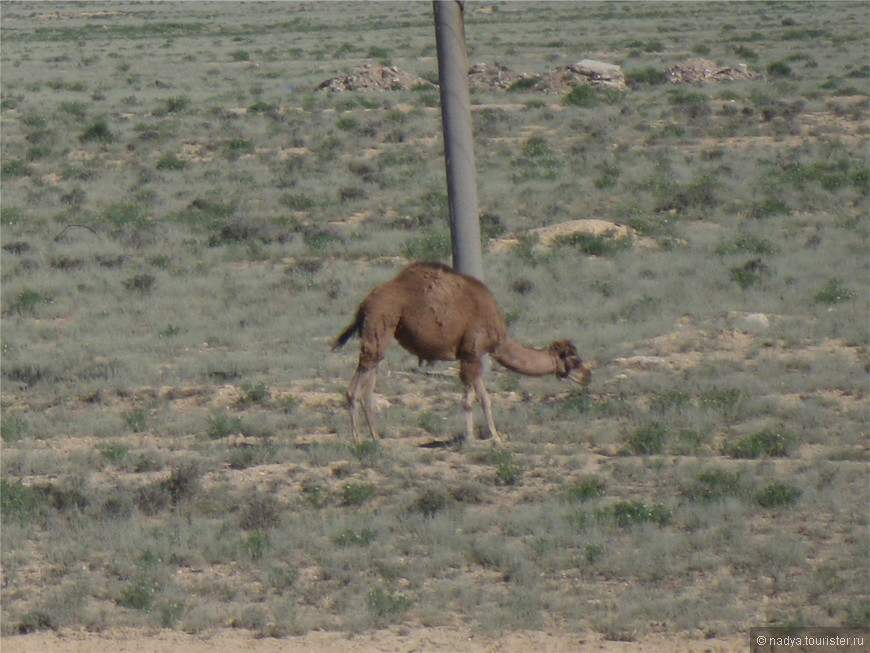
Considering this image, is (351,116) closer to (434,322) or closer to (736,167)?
(736,167)

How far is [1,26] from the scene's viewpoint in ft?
335

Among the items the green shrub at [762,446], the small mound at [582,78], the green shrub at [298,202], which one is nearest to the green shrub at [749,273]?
the green shrub at [762,446]

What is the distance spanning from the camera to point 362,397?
436 inches

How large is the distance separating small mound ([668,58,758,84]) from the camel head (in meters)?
30.9

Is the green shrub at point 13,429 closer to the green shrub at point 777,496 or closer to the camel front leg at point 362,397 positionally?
the camel front leg at point 362,397

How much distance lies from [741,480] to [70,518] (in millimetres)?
4904

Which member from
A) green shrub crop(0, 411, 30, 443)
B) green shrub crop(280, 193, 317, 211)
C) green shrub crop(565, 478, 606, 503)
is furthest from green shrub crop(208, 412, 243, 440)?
green shrub crop(280, 193, 317, 211)

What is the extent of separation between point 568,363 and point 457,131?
3.19 meters

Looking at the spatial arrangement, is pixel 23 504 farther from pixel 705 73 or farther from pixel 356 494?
pixel 705 73

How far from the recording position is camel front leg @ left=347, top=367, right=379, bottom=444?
10.9 meters

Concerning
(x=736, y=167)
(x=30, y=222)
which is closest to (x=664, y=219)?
(x=736, y=167)

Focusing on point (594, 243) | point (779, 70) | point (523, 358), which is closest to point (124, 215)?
point (594, 243)

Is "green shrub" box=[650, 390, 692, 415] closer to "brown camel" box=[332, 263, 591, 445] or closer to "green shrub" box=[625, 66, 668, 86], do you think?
"brown camel" box=[332, 263, 591, 445]

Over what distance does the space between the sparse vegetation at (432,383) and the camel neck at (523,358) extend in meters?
0.54
